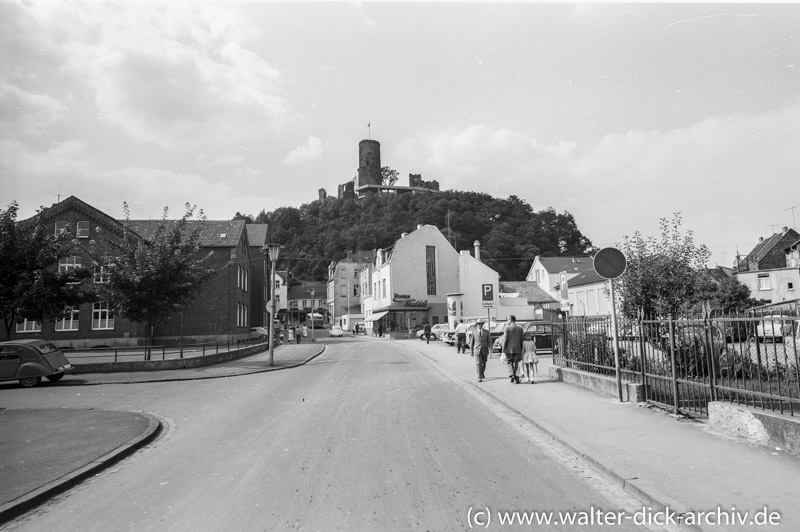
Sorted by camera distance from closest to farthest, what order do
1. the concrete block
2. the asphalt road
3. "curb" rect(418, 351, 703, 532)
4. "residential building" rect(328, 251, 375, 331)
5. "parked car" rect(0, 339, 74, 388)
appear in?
the asphalt road
"curb" rect(418, 351, 703, 532)
the concrete block
"parked car" rect(0, 339, 74, 388)
"residential building" rect(328, 251, 375, 331)

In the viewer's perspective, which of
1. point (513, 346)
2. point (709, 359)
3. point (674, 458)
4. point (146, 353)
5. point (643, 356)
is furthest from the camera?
point (146, 353)

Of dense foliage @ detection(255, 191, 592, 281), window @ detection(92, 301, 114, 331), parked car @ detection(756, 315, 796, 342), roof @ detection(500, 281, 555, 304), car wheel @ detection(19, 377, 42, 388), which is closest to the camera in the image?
parked car @ detection(756, 315, 796, 342)

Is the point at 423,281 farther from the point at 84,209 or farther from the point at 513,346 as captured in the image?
the point at 513,346

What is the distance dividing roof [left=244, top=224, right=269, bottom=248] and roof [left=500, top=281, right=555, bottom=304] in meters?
29.3

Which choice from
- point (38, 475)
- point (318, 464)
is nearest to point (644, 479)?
point (318, 464)

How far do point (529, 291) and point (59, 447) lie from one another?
64.9 m

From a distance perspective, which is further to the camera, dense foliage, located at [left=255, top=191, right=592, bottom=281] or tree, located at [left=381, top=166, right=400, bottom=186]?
tree, located at [left=381, top=166, right=400, bottom=186]

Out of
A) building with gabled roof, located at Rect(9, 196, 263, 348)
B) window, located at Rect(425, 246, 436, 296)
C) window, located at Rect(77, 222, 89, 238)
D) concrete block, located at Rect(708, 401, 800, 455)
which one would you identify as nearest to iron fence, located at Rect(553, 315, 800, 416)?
concrete block, located at Rect(708, 401, 800, 455)

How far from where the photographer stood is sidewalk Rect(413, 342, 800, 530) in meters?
4.70

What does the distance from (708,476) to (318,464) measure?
4.16 meters

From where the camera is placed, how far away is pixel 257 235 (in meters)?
58.1

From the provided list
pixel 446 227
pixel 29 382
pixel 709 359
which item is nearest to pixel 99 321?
pixel 29 382

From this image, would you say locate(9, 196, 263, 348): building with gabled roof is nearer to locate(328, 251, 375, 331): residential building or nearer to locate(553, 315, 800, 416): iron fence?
locate(553, 315, 800, 416): iron fence

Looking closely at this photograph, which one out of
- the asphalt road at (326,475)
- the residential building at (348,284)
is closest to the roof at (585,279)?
the residential building at (348,284)
